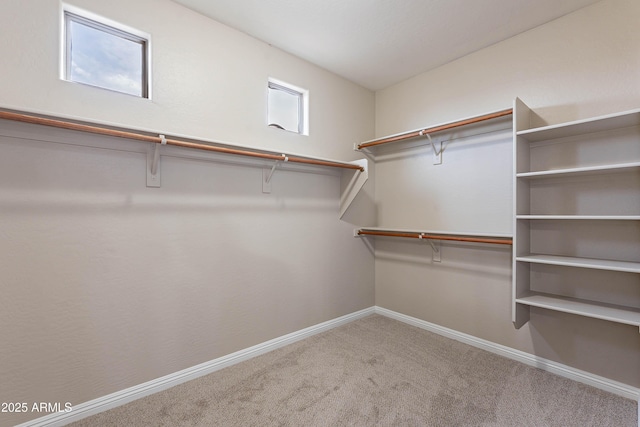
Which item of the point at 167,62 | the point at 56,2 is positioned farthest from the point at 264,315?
the point at 56,2

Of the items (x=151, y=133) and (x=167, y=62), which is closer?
(x=151, y=133)

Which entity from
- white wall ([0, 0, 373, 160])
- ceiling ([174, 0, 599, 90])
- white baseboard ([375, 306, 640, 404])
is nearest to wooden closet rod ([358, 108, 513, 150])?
white wall ([0, 0, 373, 160])

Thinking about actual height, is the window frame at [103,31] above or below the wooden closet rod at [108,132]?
above

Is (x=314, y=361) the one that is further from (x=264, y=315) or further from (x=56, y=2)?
(x=56, y=2)

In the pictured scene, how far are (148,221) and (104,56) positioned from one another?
103 centimetres

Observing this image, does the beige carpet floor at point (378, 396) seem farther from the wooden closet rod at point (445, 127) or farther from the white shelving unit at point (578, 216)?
the wooden closet rod at point (445, 127)

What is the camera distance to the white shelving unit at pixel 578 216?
68.7 inches

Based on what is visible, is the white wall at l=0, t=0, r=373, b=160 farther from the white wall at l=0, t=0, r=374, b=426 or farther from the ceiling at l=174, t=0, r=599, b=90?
the ceiling at l=174, t=0, r=599, b=90

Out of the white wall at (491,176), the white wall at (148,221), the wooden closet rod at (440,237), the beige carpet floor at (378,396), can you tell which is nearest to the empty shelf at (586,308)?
the white wall at (491,176)

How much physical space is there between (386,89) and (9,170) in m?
3.12

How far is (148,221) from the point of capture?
5.95 ft

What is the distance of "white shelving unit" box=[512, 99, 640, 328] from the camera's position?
1744 millimetres

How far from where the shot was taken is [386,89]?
317 cm

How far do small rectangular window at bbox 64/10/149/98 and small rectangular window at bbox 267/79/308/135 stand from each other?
0.95 meters
